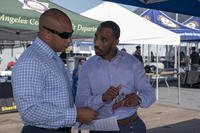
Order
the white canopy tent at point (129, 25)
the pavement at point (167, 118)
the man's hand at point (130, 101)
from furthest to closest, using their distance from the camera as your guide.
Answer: the white canopy tent at point (129, 25)
the pavement at point (167, 118)
the man's hand at point (130, 101)

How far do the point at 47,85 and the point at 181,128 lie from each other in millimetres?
6264

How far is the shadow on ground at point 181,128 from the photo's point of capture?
7551 millimetres

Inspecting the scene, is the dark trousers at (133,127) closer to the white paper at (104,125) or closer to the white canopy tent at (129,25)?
the white paper at (104,125)

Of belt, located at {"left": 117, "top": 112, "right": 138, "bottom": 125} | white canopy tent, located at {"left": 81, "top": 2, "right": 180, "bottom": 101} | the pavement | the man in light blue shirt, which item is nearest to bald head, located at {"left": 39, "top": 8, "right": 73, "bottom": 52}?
the man in light blue shirt

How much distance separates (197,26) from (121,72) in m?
17.4

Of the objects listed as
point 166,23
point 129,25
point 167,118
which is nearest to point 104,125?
point 167,118

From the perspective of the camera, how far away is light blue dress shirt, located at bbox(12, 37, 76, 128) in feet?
6.36

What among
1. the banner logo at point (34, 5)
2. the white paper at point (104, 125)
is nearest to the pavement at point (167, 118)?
the banner logo at point (34, 5)

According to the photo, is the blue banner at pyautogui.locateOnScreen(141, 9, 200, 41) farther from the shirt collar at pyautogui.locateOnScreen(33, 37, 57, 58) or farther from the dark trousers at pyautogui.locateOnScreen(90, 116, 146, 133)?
the shirt collar at pyautogui.locateOnScreen(33, 37, 57, 58)

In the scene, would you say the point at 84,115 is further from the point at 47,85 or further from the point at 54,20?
the point at 54,20

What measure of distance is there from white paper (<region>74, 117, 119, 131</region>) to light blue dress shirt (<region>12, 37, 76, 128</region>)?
43 centimetres

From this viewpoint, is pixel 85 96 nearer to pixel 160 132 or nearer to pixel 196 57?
pixel 160 132

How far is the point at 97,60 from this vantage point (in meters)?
2.76

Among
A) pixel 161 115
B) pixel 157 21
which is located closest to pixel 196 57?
pixel 157 21
